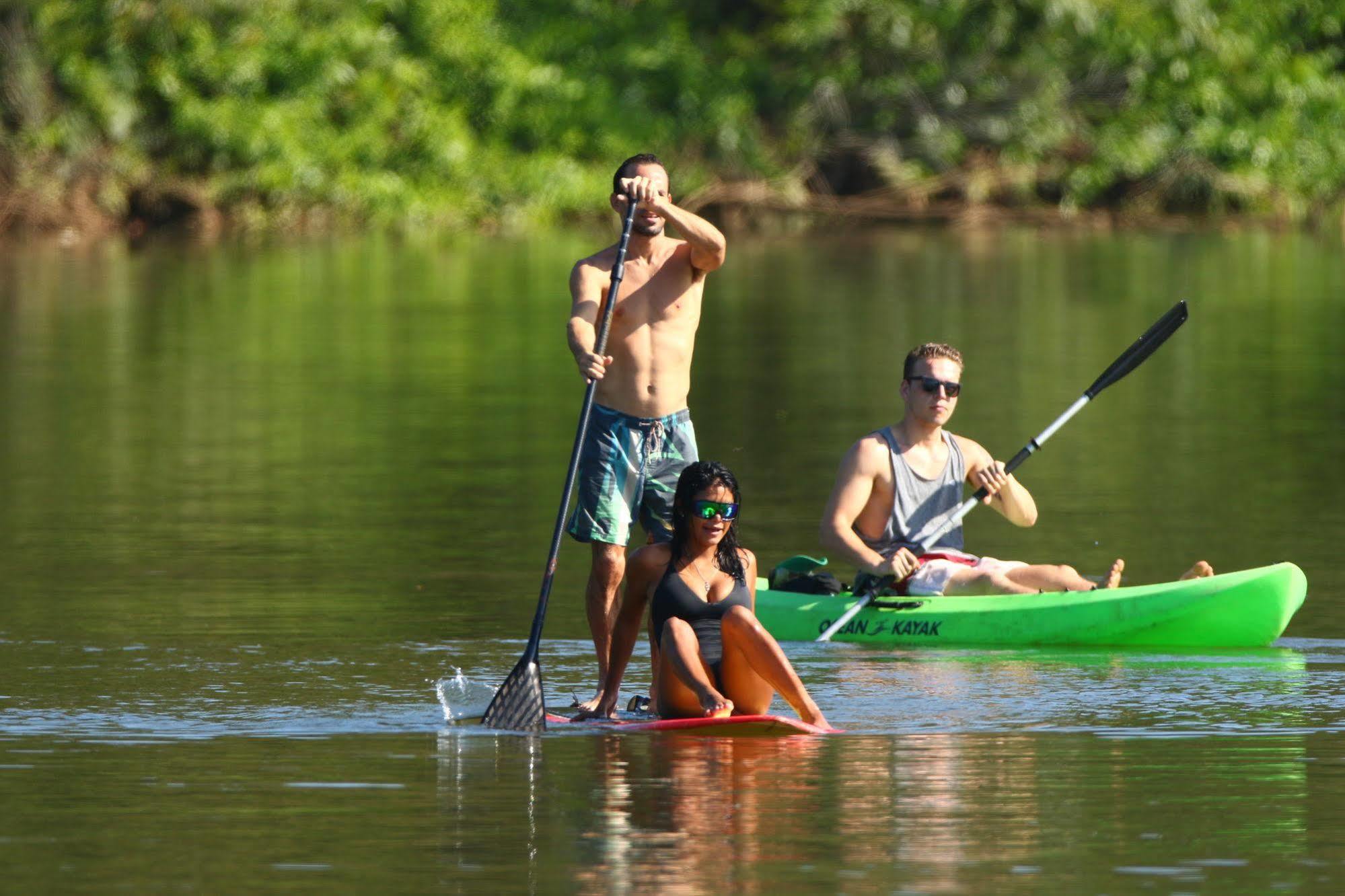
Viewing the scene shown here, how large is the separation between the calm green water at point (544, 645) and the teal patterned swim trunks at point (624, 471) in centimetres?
61

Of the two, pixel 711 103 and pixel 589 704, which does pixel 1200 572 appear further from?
pixel 711 103

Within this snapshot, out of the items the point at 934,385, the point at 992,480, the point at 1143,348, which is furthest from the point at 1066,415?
the point at 934,385

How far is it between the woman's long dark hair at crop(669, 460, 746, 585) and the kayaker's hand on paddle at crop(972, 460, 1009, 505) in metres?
2.08

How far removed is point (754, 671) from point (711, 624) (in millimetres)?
211

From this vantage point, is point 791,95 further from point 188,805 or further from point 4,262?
point 188,805

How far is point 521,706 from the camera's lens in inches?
331

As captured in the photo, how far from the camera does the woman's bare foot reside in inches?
321

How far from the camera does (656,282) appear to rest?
30.1ft

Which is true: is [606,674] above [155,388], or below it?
below

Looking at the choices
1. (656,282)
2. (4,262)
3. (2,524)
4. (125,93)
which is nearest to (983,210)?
(125,93)

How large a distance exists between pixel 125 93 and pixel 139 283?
11487 mm

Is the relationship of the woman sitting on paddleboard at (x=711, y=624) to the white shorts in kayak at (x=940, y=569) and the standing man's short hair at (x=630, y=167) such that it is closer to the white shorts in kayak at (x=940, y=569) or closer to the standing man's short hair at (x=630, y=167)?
the standing man's short hair at (x=630, y=167)

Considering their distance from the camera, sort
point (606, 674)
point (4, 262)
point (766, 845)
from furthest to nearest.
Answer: point (4, 262), point (606, 674), point (766, 845)

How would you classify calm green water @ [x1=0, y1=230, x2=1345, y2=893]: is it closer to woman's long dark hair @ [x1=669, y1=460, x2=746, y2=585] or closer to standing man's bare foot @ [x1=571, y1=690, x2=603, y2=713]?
standing man's bare foot @ [x1=571, y1=690, x2=603, y2=713]
